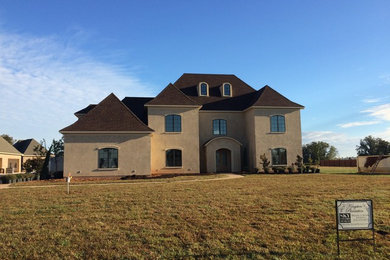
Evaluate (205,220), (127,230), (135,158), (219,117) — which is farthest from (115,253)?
(219,117)

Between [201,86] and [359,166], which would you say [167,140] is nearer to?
[201,86]

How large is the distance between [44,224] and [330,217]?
8.10 metres

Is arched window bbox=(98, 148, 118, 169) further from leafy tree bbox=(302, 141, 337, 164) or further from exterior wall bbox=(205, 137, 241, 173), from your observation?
leafy tree bbox=(302, 141, 337, 164)

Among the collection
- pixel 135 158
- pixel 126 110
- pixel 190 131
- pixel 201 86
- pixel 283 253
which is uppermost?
pixel 201 86

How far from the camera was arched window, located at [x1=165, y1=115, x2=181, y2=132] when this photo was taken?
27.4m

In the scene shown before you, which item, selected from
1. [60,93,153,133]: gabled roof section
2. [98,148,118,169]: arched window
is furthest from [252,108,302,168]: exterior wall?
[98,148,118,169]: arched window

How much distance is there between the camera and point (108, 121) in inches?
984

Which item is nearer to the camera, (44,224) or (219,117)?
(44,224)

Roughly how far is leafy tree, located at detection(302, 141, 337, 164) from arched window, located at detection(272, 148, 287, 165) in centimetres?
4999

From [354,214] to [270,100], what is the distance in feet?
80.2

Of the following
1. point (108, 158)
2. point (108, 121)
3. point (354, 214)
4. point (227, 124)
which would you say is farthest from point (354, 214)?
point (227, 124)

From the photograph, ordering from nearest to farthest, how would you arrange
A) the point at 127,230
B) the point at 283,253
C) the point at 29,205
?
the point at 283,253, the point at 127,230, the point at 29,205

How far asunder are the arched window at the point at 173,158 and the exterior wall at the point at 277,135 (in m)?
7.42

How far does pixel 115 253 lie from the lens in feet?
19.1
